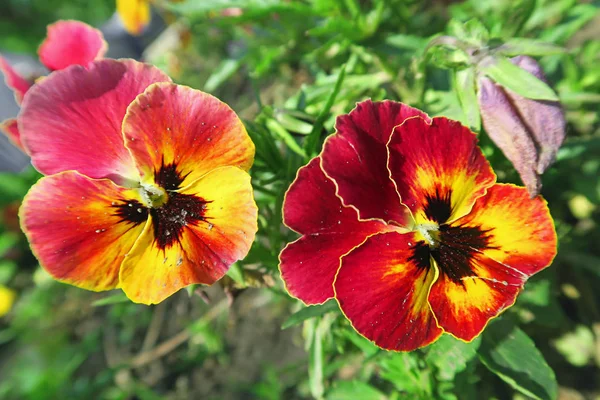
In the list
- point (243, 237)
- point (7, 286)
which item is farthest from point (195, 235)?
point (7, 286)

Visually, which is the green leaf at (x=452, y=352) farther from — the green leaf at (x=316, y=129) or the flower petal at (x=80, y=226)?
the flower petal at (x=80, y=226)

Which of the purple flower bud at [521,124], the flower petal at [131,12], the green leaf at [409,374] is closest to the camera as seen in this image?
the purple flower bud at [521,124]

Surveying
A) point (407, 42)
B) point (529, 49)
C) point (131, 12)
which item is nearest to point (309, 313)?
point (529, 49)

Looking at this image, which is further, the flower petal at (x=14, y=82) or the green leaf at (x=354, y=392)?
the green leaf at (x=354, y=392)

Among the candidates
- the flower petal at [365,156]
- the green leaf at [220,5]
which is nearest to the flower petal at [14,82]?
the green leaf at [220,5]

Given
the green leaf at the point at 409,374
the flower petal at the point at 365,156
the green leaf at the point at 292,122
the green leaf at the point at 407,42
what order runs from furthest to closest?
the green leaf at the point at 407,42, the green leaf at the point at 409,374, the green leaf at the point at 292,122, the flower petal at the point at 365,156

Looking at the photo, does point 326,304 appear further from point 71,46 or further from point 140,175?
point 71,46
